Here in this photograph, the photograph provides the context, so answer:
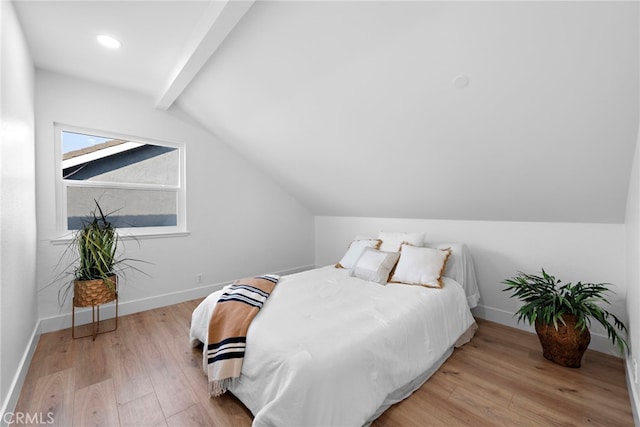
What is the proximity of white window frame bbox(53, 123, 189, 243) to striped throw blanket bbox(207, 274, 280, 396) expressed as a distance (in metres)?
1.75

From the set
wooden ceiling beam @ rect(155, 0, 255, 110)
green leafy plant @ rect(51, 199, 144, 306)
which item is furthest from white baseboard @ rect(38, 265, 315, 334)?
wooden ceiling beam @ rect(155, 0, 255, 110)

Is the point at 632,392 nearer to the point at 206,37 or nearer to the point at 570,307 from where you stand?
the point at 570,307

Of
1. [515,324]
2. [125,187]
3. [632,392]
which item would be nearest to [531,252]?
[515,324]

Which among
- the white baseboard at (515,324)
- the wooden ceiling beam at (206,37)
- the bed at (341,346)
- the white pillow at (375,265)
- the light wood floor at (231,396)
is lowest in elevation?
the light wood floor at (231,396)

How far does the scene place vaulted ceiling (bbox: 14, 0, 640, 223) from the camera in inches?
59.4

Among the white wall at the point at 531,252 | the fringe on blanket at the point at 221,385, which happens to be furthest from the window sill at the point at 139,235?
the white wall at the point at 531,252

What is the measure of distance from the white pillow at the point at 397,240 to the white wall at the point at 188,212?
6.15ft

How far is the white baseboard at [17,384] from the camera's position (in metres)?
1.51

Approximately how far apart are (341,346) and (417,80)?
71.1 inches

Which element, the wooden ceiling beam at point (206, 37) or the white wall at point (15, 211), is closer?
the white wall at point (15, 211)

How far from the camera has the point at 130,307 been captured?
10.2 feet

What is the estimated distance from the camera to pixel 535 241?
2.71m

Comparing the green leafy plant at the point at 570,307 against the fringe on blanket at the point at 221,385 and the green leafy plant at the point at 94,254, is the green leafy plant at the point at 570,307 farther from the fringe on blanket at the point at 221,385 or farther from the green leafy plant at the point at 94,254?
the green leafy plant at the point at 94,254

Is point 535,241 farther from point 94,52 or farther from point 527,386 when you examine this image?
point 94,52
